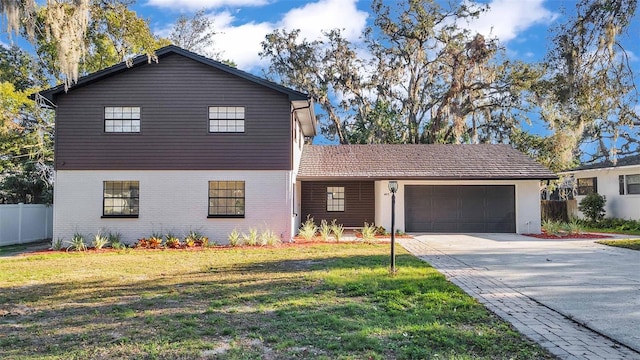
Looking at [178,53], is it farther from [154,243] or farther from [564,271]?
[564,271]

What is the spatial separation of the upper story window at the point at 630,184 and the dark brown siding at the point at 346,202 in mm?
11768

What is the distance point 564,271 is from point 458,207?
8.62 meters

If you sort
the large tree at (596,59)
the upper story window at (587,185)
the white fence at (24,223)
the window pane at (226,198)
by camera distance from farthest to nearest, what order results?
the upper story window at (587,185)
the white fence at (24,223)
the window pane at (226,198)
the large tree at (596,59)

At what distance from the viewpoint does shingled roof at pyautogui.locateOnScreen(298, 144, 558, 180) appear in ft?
54.9

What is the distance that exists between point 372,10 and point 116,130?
18.5 meters

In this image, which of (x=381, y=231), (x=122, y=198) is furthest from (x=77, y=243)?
(x=381, y=231)

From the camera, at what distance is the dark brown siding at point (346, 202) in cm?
1916

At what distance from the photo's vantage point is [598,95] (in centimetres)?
1088

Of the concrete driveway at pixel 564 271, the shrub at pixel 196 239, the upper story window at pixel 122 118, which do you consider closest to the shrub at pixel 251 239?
the shrub at pixel 196 239

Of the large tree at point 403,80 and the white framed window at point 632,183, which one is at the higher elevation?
the large tree at point 403,80

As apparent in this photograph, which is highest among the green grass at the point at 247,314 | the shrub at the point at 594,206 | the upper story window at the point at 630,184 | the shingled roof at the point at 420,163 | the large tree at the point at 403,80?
the large tree at the point at 403,80

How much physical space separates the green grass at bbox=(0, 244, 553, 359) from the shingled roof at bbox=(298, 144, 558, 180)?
798 cm

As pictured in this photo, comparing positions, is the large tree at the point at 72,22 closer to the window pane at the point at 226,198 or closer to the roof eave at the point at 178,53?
the roof eave at the point at 178,53

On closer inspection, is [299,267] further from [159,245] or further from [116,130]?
[116,130]
